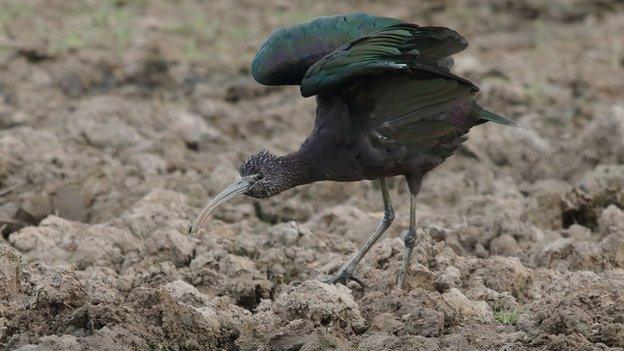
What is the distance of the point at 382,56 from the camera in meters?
6.23

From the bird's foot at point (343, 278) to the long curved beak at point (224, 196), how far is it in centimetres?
67

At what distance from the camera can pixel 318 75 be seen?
6.20 metres

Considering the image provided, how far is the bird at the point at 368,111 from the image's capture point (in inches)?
255

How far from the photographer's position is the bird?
6469mm

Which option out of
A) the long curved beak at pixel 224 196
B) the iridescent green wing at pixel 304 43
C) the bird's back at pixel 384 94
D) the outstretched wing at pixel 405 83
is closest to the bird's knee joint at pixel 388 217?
the bird's back at pixel 384 94

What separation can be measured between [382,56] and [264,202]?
8.35 ft

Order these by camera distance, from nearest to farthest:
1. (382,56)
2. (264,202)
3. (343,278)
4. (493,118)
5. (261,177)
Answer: (382,56), (343,278), (261,177), (493,118), (264,202)

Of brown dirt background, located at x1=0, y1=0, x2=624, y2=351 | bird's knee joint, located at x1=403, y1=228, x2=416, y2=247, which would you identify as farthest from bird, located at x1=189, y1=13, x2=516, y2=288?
brown dirt background, located at x1=0, y1=0, x2=624, y2=351

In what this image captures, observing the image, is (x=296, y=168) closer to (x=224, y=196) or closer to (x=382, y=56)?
(x=224, y=196)

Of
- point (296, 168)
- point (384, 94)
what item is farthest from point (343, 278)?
point (384, 94)

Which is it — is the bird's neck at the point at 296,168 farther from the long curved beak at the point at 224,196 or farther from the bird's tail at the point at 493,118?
the bird's tail at the point at 493,118

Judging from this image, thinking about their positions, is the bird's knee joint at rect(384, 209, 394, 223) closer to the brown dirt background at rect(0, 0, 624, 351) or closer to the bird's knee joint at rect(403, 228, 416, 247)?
the brown dirt background at rect(0, 0, 624, 351)

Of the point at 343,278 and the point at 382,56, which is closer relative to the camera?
the point at 382,56

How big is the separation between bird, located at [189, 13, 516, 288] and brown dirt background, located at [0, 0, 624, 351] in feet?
1.42
